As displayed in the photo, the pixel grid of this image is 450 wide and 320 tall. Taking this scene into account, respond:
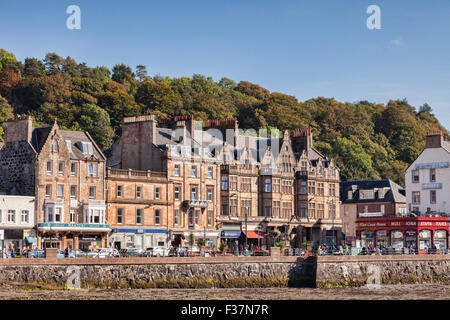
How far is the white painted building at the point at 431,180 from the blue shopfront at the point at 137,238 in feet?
109

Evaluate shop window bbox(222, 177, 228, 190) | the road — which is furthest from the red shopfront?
the road

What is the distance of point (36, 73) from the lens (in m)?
145

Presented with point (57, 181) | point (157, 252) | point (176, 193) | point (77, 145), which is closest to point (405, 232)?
point (176, 193)

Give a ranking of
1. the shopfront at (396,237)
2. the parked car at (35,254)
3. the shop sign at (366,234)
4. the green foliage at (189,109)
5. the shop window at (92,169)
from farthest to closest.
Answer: the green foliage at (189,109)
the shop sign at (366,234)
the shopfront at (396,237)
the shop window at (92,169)
the parked car at (35,254)

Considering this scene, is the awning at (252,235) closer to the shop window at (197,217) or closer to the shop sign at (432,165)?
the shop window at (197,217)

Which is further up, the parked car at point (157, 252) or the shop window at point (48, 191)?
the shop window at point (48, 191)

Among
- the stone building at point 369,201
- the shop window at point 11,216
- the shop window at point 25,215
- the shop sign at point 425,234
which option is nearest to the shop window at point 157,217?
the shop window at point 25,215

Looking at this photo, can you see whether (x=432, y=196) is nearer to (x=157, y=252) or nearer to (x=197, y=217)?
(x=197, y=217)

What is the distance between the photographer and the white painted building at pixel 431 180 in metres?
99.8

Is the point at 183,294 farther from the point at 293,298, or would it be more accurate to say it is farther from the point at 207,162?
the point at 207,162

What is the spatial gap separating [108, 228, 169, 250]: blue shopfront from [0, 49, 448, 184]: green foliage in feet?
139

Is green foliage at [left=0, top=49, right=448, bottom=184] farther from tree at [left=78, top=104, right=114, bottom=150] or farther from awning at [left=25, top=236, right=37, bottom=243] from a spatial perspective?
awning at [left=25, top=236, right=37, bottom=243]

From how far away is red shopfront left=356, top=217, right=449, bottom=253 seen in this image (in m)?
93.9

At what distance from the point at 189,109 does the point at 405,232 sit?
54148mm
